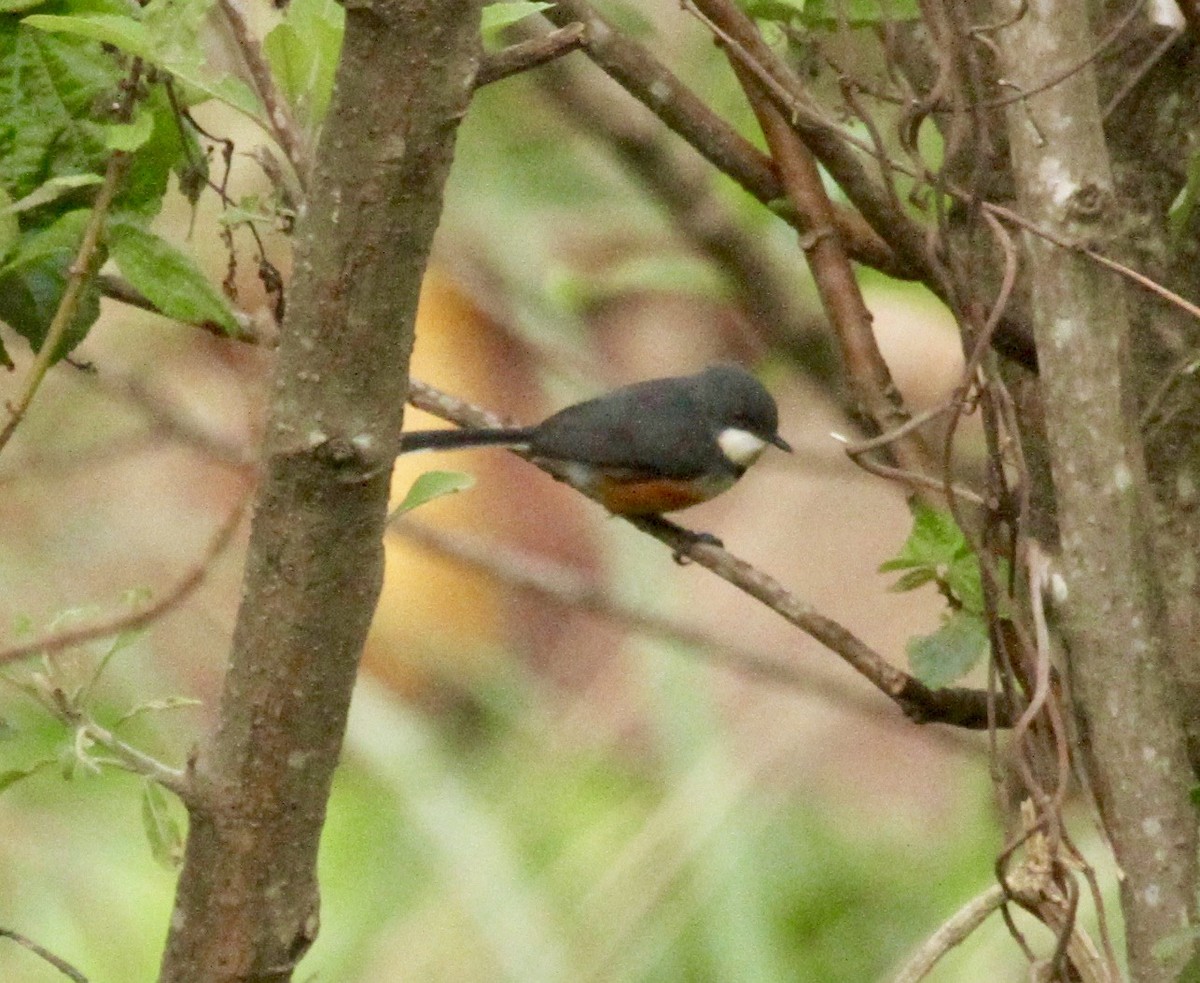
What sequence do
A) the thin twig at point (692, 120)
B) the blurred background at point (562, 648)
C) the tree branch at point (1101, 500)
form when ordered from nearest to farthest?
the tree branch at point (1101, 500), the thin twig at point (692, 120), the blurred background at point (562, 648)

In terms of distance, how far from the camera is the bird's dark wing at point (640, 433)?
119 inches

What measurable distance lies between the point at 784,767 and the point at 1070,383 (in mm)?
2138

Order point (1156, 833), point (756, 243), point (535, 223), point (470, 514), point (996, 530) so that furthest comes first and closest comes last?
1. point (470, 514)
2. point (535, 223)
3. point (756, 243)
4. point (996, 530)
5. point (1156, 833)

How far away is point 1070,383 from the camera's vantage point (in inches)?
54.7

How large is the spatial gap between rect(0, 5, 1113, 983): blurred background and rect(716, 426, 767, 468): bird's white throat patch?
0.15m

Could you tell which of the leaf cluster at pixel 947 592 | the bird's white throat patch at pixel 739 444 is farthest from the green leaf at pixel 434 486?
the bird's white throat patch at pixel 739 444

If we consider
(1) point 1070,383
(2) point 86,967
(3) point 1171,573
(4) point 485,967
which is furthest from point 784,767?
(1) point 1070,383

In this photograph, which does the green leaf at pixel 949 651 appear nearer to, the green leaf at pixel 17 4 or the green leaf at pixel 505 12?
the green leaf at pixel 505 12

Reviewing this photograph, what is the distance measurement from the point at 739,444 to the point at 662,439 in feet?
0.61

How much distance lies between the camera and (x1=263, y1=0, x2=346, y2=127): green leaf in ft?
3.73

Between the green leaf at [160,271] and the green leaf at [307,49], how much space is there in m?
0.14

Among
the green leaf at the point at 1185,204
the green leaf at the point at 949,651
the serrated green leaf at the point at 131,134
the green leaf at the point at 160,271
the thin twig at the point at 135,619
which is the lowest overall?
the green leaf at the point at 949,651

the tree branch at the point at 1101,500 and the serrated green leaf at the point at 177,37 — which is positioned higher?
the serrated green leaf at the point at 177,37

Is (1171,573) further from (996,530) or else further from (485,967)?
(485,967)
